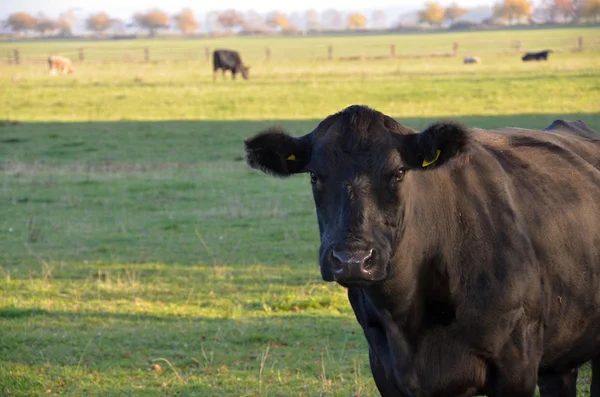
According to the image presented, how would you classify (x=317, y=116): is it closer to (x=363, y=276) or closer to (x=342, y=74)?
(x=342, y=74)

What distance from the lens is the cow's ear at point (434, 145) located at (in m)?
4.64

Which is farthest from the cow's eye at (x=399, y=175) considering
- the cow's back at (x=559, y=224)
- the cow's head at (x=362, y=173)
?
the cow's back at (x=559, y=224)

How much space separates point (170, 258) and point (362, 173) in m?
8.15

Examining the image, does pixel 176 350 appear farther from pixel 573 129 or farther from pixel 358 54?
pixel 358 54

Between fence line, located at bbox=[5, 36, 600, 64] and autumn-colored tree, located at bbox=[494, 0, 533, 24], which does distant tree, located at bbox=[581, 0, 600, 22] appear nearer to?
fence line, located at bbox=[5, 36, 600, 64]

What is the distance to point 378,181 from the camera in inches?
180

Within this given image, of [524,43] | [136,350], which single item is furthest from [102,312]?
[524,43]

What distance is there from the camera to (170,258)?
1240cm

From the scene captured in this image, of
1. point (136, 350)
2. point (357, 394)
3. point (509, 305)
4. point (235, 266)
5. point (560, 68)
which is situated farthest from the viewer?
point (560, 68)

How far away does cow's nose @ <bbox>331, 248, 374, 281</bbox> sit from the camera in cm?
423

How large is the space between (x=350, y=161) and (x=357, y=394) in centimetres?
258

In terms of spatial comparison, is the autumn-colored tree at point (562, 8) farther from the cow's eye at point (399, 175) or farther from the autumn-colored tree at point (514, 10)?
the cow's eye at point (399, 175)

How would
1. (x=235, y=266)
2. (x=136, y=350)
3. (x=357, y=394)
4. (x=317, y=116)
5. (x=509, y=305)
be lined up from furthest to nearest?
(x=317, y=116) < (x=235, y=266) < (x=136, y=350) < (x=357, y=394) < (x=509, y=305)

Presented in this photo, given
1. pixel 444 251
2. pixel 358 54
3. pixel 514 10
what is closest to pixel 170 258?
pixel 444 251
